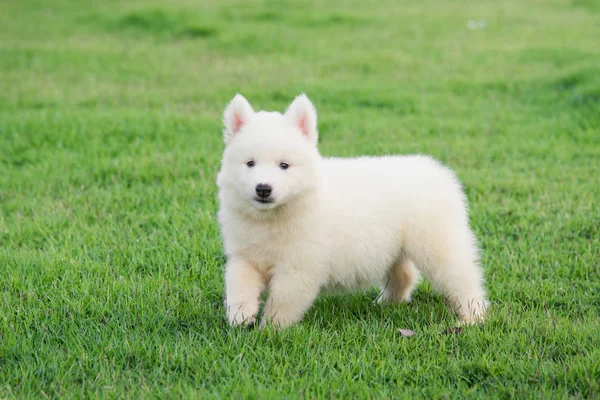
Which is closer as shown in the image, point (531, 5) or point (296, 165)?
point (296, 165)

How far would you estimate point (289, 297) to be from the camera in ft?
12.7

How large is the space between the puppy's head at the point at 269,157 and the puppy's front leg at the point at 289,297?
0.37 m

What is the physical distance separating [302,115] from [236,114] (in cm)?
36

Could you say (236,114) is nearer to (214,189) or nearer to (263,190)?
(263,190)

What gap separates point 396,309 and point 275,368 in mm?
1083

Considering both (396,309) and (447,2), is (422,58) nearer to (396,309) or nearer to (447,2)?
(447,2)

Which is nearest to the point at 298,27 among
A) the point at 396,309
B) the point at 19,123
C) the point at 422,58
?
the point at 422,58

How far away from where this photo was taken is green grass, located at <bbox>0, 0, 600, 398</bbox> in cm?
349

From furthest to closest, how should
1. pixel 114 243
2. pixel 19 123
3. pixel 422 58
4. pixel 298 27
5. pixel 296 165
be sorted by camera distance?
pixel 298 27 < pixel 422 58 < pixel 19 123 < pixel 114 243 < pixel 296 165

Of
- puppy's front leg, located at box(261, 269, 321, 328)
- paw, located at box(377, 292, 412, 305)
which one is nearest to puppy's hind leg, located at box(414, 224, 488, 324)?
paw, located at box(377, 292, 412, 305)

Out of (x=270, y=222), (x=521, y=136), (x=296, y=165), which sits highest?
(x=296, y=165)

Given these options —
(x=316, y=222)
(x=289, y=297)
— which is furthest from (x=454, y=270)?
(x=289, y=297)

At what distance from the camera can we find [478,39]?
1273cm

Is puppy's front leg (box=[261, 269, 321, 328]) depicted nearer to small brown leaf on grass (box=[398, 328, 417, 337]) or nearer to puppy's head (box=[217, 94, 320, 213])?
puppy's head (box=[217, 94, 320, 213])
